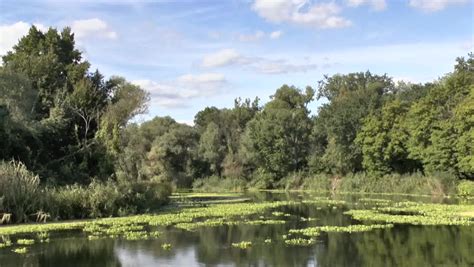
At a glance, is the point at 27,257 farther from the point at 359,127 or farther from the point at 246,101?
the point at 246,101

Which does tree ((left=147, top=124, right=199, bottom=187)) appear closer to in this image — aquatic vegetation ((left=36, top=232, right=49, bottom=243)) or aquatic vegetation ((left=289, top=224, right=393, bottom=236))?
aquatic vegetation ((left=289, top=224, right=393, bottom=236))

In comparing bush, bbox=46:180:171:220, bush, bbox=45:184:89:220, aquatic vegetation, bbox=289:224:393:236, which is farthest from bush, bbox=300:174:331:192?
bush, bbox=45:184:89:220

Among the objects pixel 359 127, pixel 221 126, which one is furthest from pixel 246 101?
pixel 359 127

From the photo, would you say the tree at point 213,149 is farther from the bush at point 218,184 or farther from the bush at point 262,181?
the bush at point 262,181

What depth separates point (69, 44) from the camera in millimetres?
57406

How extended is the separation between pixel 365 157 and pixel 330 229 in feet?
145

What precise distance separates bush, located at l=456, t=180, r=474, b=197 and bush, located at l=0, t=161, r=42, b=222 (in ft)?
131

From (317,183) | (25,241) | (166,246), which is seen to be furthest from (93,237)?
(317,183)

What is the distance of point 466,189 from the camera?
178ft

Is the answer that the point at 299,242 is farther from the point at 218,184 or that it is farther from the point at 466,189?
the point at 218,184

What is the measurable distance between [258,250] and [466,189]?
39.0 m

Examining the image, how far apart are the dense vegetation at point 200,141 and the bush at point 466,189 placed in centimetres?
21

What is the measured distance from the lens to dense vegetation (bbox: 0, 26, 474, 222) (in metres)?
35.7

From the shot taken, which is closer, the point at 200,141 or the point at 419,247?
the point at 419,247
